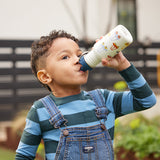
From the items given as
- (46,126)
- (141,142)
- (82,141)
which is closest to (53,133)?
(46,126)

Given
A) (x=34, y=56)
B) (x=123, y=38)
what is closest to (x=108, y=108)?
(x=123, y=38)

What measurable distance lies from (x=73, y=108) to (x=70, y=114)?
0.04 metres

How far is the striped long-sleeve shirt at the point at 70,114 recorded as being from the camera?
1536 mm

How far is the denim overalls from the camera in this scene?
58.2 inches

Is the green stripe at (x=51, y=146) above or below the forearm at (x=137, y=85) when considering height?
below

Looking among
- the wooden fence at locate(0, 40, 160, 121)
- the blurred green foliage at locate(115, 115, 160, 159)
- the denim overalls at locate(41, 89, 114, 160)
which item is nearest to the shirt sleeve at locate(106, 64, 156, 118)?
the denim overalls at locate(41, 89, 114, 160)

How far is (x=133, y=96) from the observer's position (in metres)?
1.60

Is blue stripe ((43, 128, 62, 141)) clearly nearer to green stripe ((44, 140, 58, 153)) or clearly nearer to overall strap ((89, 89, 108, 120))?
green stripe ((44, 140, 58, 153))

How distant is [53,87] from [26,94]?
3.98m

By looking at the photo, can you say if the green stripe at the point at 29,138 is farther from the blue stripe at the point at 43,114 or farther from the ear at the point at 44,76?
the ear at the point at 44,76

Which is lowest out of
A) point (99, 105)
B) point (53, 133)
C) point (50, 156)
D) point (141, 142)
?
point (141, 142)

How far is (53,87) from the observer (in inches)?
66.6

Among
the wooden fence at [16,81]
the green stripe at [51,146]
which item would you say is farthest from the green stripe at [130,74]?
the wooden fence at [16,81]

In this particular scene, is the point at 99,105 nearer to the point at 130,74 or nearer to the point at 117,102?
the point at 117,102
